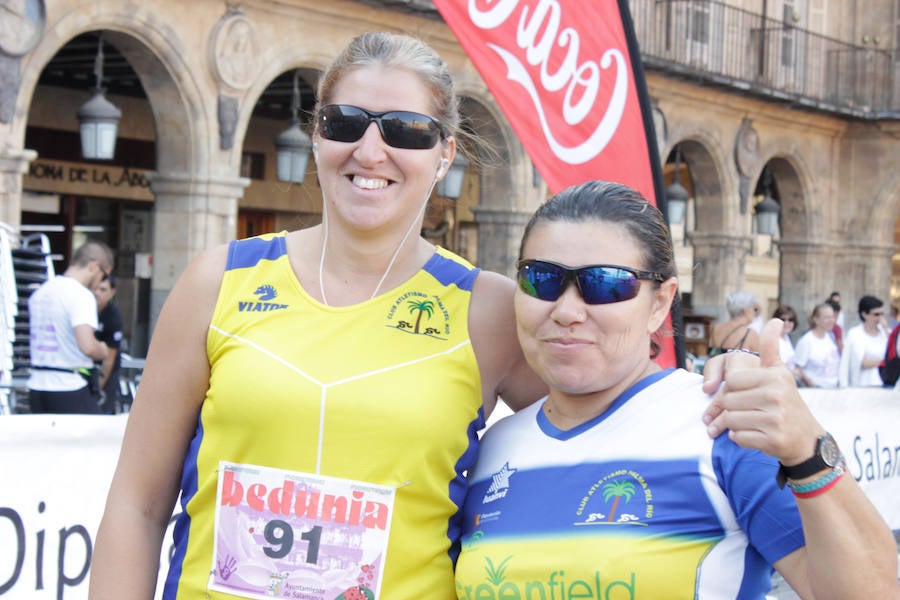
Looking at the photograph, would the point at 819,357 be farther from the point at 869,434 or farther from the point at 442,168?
the point at 442,168


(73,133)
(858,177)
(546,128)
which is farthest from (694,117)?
(546,128)

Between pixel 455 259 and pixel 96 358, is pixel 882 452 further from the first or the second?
pixel 455 259

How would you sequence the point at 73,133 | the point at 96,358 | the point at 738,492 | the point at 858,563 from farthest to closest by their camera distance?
the point at 73,133, the point at 96,358, the point at 738,492, the point at 858,563

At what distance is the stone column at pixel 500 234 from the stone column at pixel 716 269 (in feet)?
15.6

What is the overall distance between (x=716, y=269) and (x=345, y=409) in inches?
689

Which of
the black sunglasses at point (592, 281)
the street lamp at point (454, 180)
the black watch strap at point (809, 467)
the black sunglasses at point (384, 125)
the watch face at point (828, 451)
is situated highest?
the street lamp at point (454, 180)

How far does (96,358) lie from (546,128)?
15.3 ft

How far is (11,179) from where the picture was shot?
9898 mm

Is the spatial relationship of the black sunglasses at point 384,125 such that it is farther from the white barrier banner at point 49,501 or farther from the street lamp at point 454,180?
the street lamp at point 454,180

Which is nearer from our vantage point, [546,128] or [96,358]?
[546,128]

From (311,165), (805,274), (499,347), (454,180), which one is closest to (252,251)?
(499,347)

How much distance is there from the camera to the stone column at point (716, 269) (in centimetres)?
1881

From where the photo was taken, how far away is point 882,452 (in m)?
7.02

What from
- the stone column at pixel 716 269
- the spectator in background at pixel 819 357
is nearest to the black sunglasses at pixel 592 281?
the spectator in background at pixel 819 357
